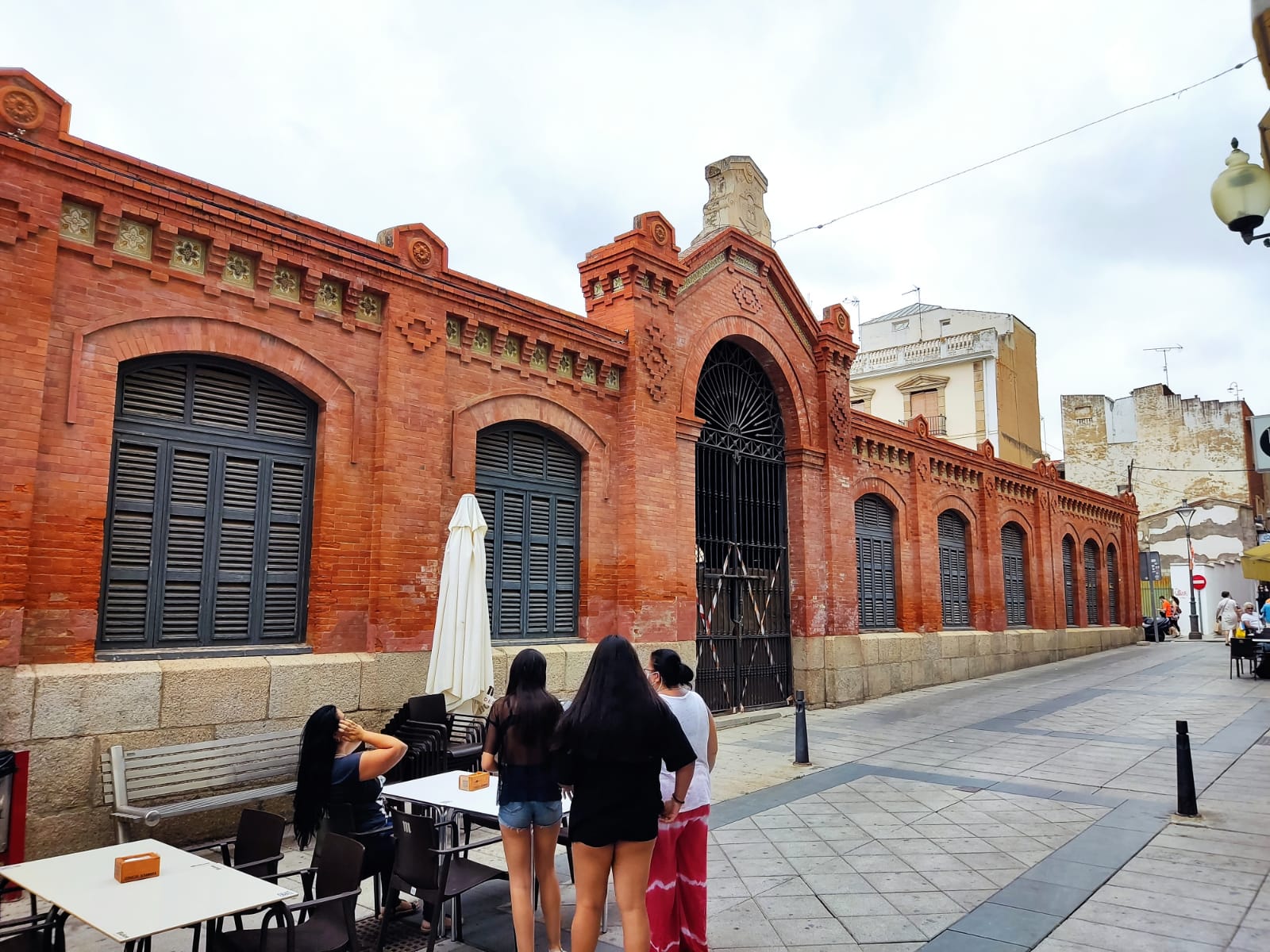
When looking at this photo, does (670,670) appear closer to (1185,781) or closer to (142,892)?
(142,892)

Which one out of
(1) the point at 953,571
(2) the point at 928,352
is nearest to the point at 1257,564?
(1) the point at 953,571

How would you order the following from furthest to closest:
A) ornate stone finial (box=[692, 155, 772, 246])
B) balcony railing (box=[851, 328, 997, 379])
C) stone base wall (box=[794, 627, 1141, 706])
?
1. balcony railing (box=[851, 328, 997, 379])
2. stone base wall (box=[794, 627, 1141, 706])
3. ornate stone finial (box=[692, 155, 772, 246])

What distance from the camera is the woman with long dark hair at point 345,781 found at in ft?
16.5

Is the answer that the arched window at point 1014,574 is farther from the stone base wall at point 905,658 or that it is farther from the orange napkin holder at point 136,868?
the orange napkin holder at point 136,868

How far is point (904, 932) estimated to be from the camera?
16.9 ft

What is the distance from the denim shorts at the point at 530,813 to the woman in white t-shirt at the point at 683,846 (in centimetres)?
58

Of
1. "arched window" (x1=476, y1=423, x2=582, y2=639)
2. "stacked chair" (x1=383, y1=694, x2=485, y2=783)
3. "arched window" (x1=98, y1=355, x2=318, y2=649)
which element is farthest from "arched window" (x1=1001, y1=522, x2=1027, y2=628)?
"arched window" (x1=98, y1=355, x2=318, y2=649)

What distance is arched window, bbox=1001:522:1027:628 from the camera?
940 inches

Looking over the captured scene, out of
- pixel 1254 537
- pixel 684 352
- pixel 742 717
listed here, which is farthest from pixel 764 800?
pixel 1254 537

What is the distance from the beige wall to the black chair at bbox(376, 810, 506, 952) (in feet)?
94.6

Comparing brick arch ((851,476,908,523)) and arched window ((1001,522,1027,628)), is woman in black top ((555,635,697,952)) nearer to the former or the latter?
brick arch ((851,476,908,523))

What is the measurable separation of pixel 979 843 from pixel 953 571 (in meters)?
15.3

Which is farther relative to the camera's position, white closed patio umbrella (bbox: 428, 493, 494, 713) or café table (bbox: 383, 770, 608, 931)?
white closed patio umbrella (bbox: 428, 493, 494, 713)

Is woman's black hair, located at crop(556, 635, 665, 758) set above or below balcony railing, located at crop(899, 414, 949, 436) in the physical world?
below
